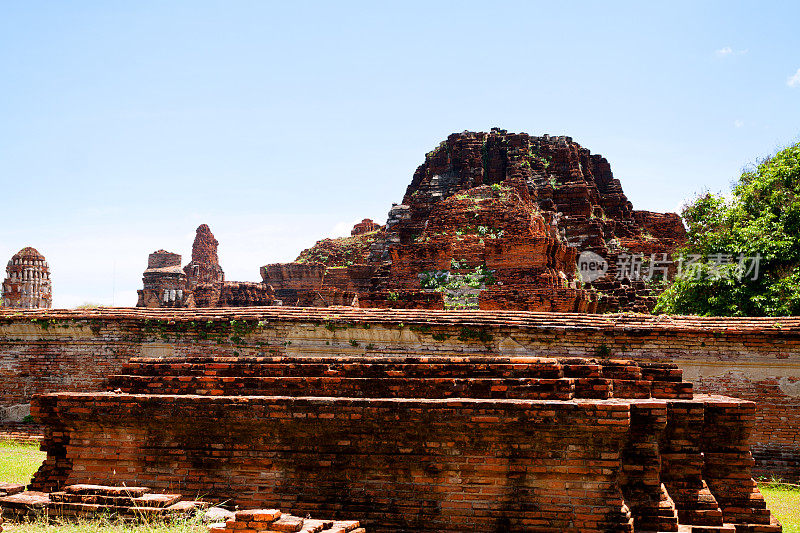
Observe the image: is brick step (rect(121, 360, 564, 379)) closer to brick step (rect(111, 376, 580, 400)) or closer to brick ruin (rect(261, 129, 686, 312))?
brick step (rect(111, 376, 580, 400))

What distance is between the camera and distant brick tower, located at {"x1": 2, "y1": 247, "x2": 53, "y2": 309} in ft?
68.5

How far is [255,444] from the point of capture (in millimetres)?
5801

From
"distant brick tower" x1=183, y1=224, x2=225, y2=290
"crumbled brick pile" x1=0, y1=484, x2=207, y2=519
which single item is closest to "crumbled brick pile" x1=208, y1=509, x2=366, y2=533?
"crumbled brick pile" x1=0, y1=484, x2=207, y2=519

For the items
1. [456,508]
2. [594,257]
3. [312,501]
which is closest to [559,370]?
[456,508]

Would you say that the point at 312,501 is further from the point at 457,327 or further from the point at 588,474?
the point at 457,327

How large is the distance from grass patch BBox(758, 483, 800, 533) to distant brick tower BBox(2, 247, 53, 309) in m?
20.2

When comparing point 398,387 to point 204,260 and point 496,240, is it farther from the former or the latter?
point 204,260

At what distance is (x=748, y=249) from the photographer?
1504 cm

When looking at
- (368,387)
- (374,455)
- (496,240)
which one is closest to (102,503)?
(374,455)

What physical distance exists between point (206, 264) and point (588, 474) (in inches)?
1702

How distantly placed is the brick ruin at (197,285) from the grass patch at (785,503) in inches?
777

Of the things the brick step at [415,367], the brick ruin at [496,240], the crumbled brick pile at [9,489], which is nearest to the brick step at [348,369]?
the brick step at [415,367]

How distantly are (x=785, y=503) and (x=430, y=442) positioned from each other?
5863 mm

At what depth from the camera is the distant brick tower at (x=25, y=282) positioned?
68.5 ft
